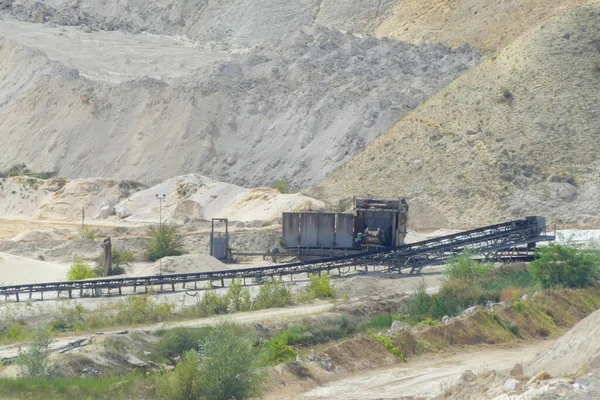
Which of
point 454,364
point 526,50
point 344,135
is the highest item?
point 526,50

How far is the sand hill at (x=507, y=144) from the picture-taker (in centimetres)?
6078

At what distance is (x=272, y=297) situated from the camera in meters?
40.1

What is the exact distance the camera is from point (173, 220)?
65.1m

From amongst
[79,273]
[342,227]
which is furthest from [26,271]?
[342,227]

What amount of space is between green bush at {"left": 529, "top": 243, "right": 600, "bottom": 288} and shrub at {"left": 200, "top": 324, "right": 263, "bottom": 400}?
16.5 metres

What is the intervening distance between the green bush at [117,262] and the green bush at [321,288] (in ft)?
30.2

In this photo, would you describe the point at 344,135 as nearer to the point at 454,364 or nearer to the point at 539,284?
the point at 539,284

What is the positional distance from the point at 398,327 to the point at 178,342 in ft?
22.5

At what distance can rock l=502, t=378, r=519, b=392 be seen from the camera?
2397 centimetres

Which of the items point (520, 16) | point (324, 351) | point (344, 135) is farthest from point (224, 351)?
point (520, 16)

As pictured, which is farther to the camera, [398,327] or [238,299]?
[238,299]

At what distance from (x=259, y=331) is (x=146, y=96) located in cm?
4882

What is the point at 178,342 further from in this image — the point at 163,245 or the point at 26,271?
the point at 163,245

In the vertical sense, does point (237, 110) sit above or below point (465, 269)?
above
